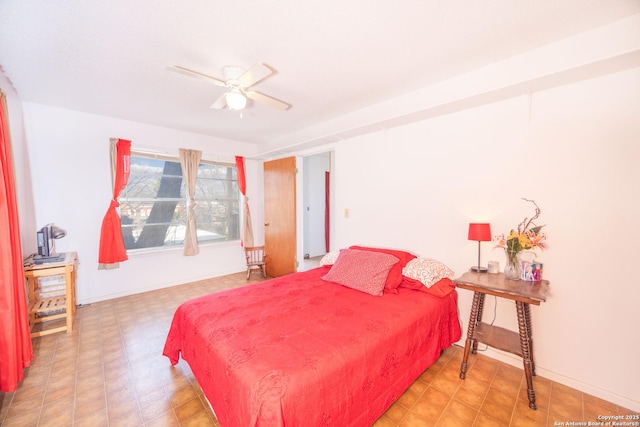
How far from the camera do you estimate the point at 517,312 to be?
1.75m

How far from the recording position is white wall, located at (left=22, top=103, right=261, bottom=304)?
298cm

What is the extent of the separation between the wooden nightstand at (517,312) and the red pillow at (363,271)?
1.98 feet

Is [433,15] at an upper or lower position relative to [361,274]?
upper

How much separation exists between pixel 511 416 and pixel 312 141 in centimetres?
330

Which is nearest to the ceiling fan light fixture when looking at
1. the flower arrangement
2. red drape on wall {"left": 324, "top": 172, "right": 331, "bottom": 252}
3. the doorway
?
the flower arrangement

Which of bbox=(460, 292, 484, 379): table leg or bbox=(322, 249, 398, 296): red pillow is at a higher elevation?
bbox=(322, 249, 398, 296): red pillow

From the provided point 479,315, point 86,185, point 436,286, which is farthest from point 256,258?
point 479,315

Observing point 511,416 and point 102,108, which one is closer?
point 511,416

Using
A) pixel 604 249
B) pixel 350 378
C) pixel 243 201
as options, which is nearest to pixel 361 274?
pixel 350 378

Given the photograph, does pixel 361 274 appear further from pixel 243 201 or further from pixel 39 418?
pixel 243 201

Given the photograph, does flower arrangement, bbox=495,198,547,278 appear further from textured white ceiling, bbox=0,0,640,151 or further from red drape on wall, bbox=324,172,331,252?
red drape on wall, bbox=324,172,331,252

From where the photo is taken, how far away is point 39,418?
1568 millimetres

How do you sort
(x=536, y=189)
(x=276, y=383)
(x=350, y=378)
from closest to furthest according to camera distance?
(x=276, y=383) → (x=350, y=378) → (x=536, y=189)

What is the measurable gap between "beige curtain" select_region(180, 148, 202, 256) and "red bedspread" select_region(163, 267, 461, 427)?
7.63 ft
